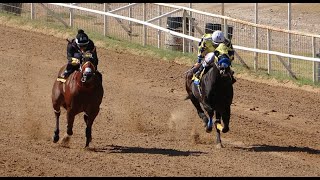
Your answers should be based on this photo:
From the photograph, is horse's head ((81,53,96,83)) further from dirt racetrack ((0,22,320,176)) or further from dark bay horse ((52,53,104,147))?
dirt racetrack ((0,22,320,176))

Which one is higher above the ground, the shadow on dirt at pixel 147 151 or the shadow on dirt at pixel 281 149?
the shadow on dirt at pixel 147 151

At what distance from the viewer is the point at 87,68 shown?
16375 millimetres

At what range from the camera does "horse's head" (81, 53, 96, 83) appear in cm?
1638

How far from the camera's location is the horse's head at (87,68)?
53.7ft

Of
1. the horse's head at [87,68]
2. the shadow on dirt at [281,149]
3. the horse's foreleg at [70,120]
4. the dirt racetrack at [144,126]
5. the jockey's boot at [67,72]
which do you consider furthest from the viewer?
the jockey's boot at [67,72]

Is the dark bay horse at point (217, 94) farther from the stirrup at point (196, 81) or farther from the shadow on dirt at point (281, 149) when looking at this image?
the shadow on dirt at point (281, 149)

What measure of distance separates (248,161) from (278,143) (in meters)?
2.15

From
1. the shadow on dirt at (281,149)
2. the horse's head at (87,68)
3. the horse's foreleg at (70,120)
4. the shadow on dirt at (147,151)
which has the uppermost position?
the horse's head at (87,68)

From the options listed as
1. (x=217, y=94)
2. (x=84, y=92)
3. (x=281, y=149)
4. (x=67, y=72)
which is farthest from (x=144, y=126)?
(x=281, y=149)

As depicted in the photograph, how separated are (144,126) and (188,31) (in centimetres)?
773

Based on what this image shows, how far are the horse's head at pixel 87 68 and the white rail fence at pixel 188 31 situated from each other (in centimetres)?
752

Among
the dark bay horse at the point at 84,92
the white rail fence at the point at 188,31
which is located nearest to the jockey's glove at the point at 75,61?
the dark bay horse at the point at 84,92

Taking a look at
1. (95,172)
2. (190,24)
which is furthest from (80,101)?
(190,24)

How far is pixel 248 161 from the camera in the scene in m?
16.2
